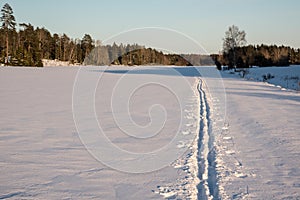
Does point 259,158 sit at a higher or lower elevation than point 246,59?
lower

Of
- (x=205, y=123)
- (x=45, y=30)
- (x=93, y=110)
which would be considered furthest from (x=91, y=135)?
(x=45, y=30)

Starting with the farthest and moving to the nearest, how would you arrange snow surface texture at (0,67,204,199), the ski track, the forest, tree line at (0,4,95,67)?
the forest → tree line at (0,4,95,67) → snow surface texture at (0,67,204,199) → the ski track

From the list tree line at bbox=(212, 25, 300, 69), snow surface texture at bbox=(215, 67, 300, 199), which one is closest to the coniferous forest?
tree line at bbox=(212, 25, 300, 69)

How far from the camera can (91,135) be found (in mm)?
7785

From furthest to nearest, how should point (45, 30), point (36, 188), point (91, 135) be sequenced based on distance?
point (45, 30)
point (91, 135)
point (36, 188)

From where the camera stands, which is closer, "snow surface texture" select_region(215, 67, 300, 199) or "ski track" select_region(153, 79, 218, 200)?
"ski track" select_region(153, 79, 218, 200)

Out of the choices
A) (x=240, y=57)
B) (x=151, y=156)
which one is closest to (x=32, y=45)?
(x=240, y=57)

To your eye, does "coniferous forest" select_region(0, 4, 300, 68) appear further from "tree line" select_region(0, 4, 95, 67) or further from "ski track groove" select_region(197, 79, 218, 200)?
"ski track groove" select_region(197, 79, 218, 200)

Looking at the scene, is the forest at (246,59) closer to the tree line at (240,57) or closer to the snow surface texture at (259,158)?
the tree line at (240,57)

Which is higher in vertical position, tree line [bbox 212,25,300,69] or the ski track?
tree line [bbox 212,25,300,69]

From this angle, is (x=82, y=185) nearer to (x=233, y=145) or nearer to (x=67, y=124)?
(x=233, y=145)

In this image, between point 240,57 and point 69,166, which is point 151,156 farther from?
point 240,57

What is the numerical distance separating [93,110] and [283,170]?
8218 mm

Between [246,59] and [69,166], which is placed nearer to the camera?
[69,166]
